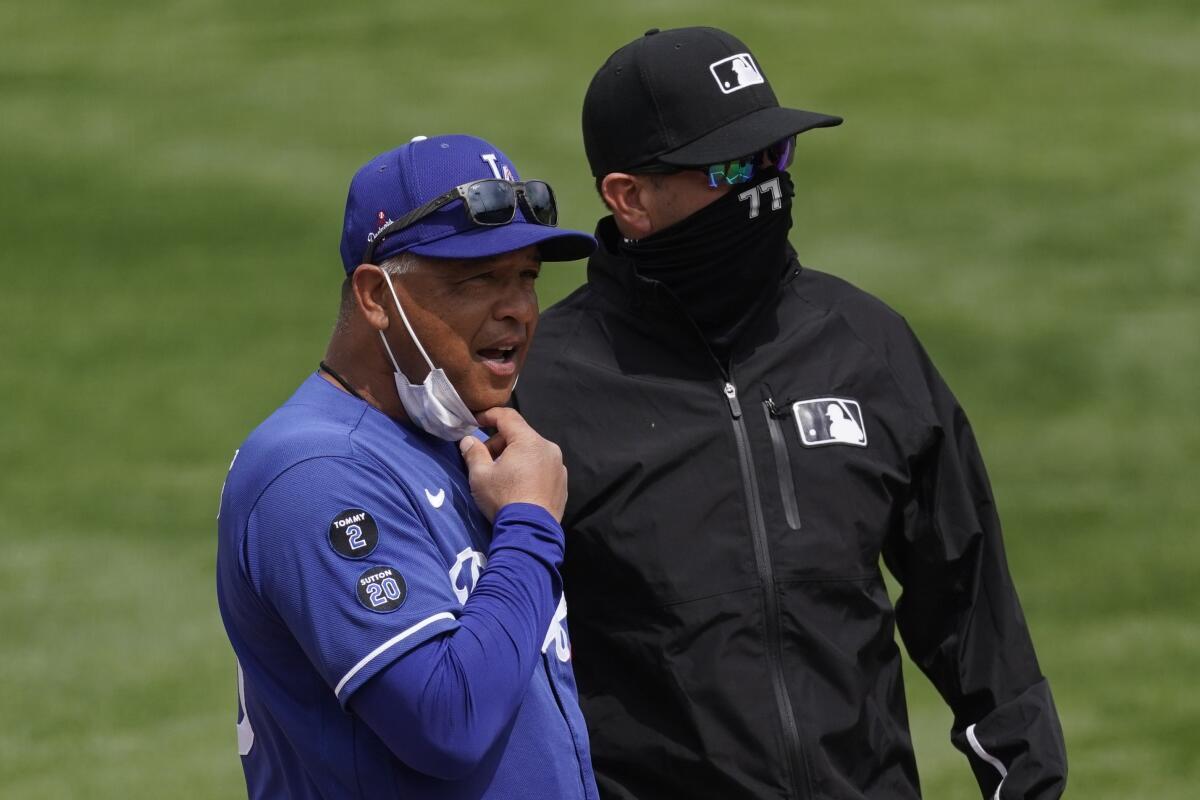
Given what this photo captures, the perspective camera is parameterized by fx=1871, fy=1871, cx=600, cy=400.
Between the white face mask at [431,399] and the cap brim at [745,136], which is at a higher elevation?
the cap brim at [745,136]

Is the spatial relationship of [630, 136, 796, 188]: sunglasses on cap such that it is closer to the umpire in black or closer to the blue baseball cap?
the umpire in black

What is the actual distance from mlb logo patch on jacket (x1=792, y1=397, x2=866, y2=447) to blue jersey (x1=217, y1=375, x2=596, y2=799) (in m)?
0.72

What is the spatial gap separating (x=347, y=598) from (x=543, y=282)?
210 inches

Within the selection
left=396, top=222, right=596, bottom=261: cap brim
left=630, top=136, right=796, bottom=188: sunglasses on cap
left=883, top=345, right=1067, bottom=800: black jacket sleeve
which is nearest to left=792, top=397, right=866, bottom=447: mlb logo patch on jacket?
left=883, top=345, right=1067, bottom=800: black jacket sleeve

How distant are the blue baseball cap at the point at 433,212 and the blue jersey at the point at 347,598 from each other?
0.76ft

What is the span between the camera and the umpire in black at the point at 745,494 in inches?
119

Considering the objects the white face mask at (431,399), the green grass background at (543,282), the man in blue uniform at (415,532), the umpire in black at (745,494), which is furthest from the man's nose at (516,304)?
the green grass background at (543,282)

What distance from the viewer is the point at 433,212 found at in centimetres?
258

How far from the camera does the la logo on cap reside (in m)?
3.28

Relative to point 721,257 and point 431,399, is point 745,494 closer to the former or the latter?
point 721,257

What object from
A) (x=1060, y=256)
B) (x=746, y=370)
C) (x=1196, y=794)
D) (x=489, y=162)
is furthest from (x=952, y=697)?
(x=1060, y=256)

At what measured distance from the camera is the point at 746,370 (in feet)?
10.6

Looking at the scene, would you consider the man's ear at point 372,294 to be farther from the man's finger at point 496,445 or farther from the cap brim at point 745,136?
the cap brim at point 745,136

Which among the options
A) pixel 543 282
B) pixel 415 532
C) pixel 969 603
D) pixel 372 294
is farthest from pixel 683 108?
pixel 543 282
